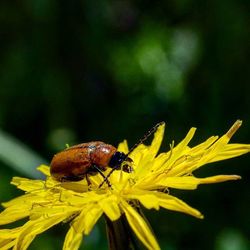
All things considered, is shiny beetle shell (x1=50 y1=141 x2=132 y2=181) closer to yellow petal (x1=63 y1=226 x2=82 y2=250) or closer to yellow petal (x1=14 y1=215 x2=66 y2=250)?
yellow petal (x1=14 y1=215 x2=66 y2=250)

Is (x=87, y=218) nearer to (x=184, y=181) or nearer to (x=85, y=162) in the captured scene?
(x=184, y=181)

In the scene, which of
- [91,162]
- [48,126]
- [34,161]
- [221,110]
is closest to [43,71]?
[48,126]

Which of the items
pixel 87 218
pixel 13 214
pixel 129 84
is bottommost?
pixel 87 218

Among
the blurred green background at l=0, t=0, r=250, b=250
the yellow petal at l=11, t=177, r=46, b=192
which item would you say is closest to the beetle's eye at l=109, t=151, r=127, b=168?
the yellow petal at l=11, t=177, r=46, b=192

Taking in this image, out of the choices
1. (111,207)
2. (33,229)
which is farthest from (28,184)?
(111,207)

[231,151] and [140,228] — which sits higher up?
[231,151]

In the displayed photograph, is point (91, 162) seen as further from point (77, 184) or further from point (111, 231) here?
point (111, 231)

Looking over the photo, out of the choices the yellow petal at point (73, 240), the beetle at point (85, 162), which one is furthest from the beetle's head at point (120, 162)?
the yellow petal at point (73, 240)
